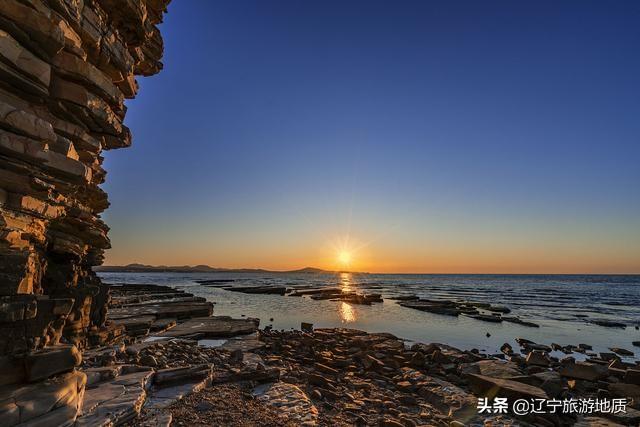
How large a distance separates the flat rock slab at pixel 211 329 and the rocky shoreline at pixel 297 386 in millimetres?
2178

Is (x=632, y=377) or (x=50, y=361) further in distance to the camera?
(x=632, y=377)

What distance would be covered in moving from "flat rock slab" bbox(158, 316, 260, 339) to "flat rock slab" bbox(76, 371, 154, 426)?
10946mm

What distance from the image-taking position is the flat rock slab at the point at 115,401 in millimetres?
5488

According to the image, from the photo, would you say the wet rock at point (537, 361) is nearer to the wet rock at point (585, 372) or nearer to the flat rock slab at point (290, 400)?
the wet rock at point (585, 372)

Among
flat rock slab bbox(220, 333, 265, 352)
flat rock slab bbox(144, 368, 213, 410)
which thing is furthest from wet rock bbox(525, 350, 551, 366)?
flat rock slab bbox(144, 368, 213, 410)

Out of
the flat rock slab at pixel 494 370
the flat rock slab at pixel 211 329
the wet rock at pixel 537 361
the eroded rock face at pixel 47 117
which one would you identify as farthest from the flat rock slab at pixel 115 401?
the wet rock at pixel 537 361

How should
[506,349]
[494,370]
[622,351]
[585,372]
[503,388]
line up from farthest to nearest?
[622,351] < [506,349] < [585,372] < [494,370] < [503,388]

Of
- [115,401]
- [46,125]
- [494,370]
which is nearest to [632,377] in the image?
[494,370]

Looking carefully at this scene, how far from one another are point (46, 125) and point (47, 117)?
601mm

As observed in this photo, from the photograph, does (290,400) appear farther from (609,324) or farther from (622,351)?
(609,324)

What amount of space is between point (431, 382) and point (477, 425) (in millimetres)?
3217

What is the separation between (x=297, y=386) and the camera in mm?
9828

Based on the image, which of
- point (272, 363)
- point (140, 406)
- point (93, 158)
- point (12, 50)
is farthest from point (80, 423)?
point (272, 363)

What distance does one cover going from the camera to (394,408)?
891cm
